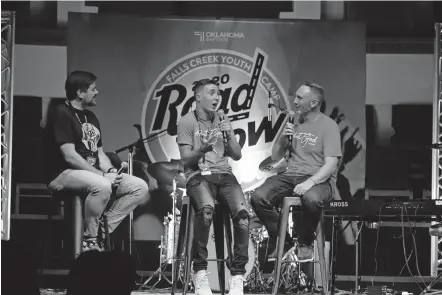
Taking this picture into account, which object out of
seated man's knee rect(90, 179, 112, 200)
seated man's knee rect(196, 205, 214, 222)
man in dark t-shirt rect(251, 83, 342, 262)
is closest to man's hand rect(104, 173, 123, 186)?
seated man's knee rect(90, 179, 112, 200)

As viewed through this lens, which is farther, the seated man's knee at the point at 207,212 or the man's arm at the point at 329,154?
the man's arm at the point at 329,154

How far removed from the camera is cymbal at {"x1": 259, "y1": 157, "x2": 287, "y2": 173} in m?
7.83

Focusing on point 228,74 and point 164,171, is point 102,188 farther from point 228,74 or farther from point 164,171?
point 228,74

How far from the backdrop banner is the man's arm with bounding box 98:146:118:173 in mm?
360

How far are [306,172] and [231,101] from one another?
1823mm

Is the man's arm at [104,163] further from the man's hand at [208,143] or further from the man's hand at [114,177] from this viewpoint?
the man's hand at [208,143]

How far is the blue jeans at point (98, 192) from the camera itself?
717 cm

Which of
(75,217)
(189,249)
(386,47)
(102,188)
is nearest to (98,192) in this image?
(102,188)

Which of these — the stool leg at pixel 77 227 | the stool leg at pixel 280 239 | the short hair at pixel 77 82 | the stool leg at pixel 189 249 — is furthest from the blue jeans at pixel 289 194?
the short hair at pixel 77 82

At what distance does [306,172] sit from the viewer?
6.45m

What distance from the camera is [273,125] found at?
808 cm

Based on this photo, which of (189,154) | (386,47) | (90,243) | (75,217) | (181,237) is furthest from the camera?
(386,47)

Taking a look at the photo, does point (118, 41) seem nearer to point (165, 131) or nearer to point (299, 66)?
point (165, 131)

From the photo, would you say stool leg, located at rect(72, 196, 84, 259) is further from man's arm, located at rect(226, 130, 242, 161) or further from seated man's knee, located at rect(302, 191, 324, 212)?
seated man's knee, located at rect(302, 191, 324, 212)
